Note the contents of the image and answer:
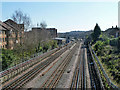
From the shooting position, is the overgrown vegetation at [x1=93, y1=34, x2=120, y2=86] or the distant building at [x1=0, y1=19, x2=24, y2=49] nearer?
the overgrown vegetation at [x1=93, y1=34, x2=120, y2=86]

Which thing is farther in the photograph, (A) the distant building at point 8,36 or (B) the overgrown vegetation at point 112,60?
(A) the distant building at point 8,36

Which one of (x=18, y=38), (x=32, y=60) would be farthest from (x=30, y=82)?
(x=18, y=38)

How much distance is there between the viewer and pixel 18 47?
21750 mm

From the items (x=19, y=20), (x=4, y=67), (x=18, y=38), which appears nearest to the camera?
(x=4, y=67)

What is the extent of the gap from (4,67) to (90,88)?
1115cm

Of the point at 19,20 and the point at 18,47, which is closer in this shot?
the point at 18,47

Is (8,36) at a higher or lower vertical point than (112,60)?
higher

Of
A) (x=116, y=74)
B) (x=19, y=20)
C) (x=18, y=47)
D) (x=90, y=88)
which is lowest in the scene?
(x=90, y=88)

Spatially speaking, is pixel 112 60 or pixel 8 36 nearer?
pixel 112 60

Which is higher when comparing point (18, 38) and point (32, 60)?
point (18, 38)

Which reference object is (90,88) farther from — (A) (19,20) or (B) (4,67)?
(A) (19,20)

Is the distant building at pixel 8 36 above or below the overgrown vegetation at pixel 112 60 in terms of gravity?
above

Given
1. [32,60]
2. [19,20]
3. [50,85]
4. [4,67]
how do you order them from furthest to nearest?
[19,20] < [32,60] < [4,67] < [50,85]

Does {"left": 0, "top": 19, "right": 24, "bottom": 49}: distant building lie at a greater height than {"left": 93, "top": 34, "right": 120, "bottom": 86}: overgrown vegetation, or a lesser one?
greater
